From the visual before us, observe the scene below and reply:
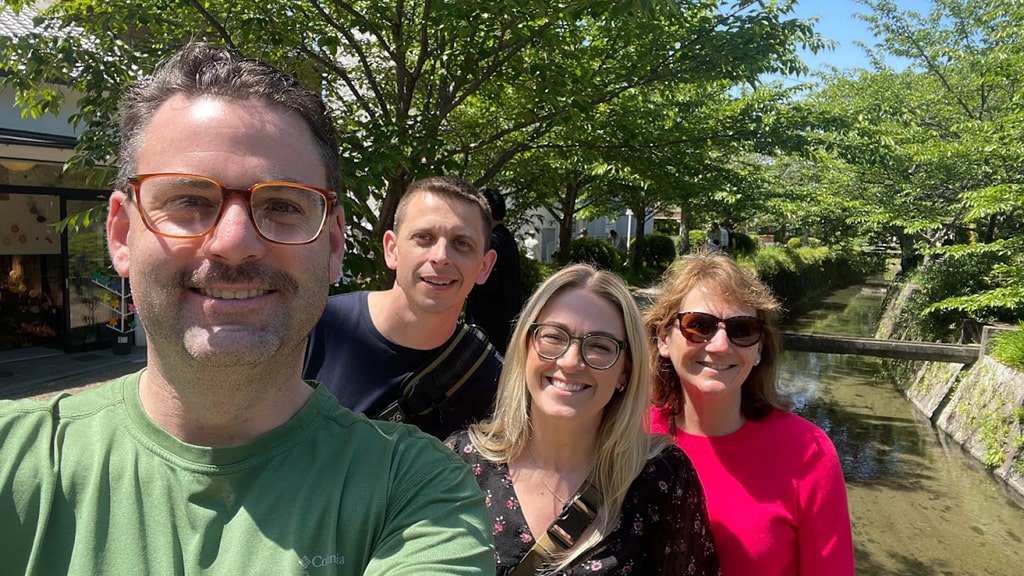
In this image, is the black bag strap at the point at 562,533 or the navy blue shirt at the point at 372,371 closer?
the black bag strap at the point at 562,533

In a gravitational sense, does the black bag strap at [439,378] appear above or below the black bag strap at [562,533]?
above

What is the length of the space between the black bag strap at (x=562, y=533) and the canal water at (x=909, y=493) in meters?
5.25

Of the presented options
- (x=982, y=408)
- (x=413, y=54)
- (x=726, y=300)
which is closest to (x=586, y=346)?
(x=726, y=300)

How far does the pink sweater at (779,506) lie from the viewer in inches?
80.4

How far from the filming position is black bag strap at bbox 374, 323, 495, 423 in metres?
2.30

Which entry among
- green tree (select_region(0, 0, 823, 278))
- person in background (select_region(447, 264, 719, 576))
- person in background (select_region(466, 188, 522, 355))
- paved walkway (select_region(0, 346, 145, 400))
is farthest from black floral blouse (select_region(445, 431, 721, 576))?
paved walkway (select_region(0, 346, 145, 400))

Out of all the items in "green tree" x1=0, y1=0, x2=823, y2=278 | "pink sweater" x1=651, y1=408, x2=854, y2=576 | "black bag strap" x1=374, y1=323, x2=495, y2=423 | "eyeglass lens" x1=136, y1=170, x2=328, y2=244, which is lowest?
"pink sweater" x1=651, y1=408, x2=854, y2=576

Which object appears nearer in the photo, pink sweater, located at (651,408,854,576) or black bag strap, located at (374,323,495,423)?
pink sweater, located at (651,408,854,576)

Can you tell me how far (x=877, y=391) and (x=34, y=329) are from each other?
14.1 meters

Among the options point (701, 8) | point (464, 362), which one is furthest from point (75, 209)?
point (464, 362)

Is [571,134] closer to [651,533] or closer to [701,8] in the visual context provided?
[701,8]

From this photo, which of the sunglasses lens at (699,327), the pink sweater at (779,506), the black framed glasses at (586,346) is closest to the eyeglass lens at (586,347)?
the black framed glasses at (586,346)

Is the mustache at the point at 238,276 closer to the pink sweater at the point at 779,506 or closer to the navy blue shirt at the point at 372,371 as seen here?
the navy blue shirt at the point at 372,371

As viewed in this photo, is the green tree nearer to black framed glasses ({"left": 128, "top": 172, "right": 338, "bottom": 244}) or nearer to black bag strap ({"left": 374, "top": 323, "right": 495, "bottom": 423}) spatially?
black bag strap ({"left": 374, "top": 323, "right": 495, "bottom": 423})
